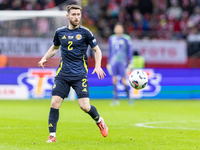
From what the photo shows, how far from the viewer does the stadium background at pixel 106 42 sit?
757 inches

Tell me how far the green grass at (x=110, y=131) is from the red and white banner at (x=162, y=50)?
374 inches

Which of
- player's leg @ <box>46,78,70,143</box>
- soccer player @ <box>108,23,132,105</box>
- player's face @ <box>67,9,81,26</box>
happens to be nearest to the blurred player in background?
soccer player @ <box>108,23,132,105</box>

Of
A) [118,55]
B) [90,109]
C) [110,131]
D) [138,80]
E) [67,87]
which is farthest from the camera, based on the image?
[118,55]

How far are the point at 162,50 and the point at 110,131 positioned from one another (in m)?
14.4

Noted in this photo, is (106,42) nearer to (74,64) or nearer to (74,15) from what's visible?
(74,64)

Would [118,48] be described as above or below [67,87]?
below

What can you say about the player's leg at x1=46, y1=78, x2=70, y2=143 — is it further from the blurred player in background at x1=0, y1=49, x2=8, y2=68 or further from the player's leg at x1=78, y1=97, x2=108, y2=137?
the blurred player in background at x1=0, y1=49, x2=8, y2=68

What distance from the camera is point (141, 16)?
1058 inches

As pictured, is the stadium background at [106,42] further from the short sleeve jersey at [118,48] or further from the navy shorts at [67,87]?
the navy shorts at [67,87]

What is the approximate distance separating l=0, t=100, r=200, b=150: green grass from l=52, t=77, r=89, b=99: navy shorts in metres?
0.73

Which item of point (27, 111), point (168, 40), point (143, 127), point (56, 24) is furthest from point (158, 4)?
point (143, 127)

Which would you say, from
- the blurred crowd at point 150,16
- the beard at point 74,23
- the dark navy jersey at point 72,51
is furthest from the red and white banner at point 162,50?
the beard at point 74,23

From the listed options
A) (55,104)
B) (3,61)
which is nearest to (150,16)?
(3,61)

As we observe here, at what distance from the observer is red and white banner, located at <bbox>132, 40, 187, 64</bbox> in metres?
23.3
